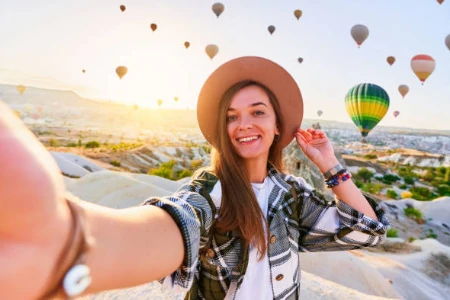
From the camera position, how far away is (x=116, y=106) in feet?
440

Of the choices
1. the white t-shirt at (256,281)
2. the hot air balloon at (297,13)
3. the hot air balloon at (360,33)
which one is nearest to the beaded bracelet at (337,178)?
the white t-shirt at (256,281)

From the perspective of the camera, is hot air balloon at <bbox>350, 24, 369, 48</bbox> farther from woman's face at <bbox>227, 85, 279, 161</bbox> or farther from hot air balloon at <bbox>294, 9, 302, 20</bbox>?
woman's face at <bbox>227, 85, 279, 161</bbox>

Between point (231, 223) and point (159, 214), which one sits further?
point (231, 223)

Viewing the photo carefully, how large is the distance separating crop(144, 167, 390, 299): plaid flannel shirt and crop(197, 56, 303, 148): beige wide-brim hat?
0.39 metres

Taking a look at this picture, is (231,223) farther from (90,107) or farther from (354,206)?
(90,107)

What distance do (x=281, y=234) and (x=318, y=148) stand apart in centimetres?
62

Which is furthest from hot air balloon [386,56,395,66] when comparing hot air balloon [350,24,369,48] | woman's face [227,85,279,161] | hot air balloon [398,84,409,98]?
woman's face [227,85,279,161]

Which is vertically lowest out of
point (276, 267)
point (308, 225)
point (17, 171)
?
point (276, 267)

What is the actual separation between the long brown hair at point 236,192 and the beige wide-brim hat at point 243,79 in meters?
0.04

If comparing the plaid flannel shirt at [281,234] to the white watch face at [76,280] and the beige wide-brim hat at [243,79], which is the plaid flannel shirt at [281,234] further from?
the white watch face at [76,280]

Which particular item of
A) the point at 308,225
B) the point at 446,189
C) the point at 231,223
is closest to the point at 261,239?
the point at 231,223

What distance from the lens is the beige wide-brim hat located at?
192 centimetres

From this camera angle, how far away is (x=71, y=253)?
62 cm

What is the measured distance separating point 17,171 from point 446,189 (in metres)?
35.1
